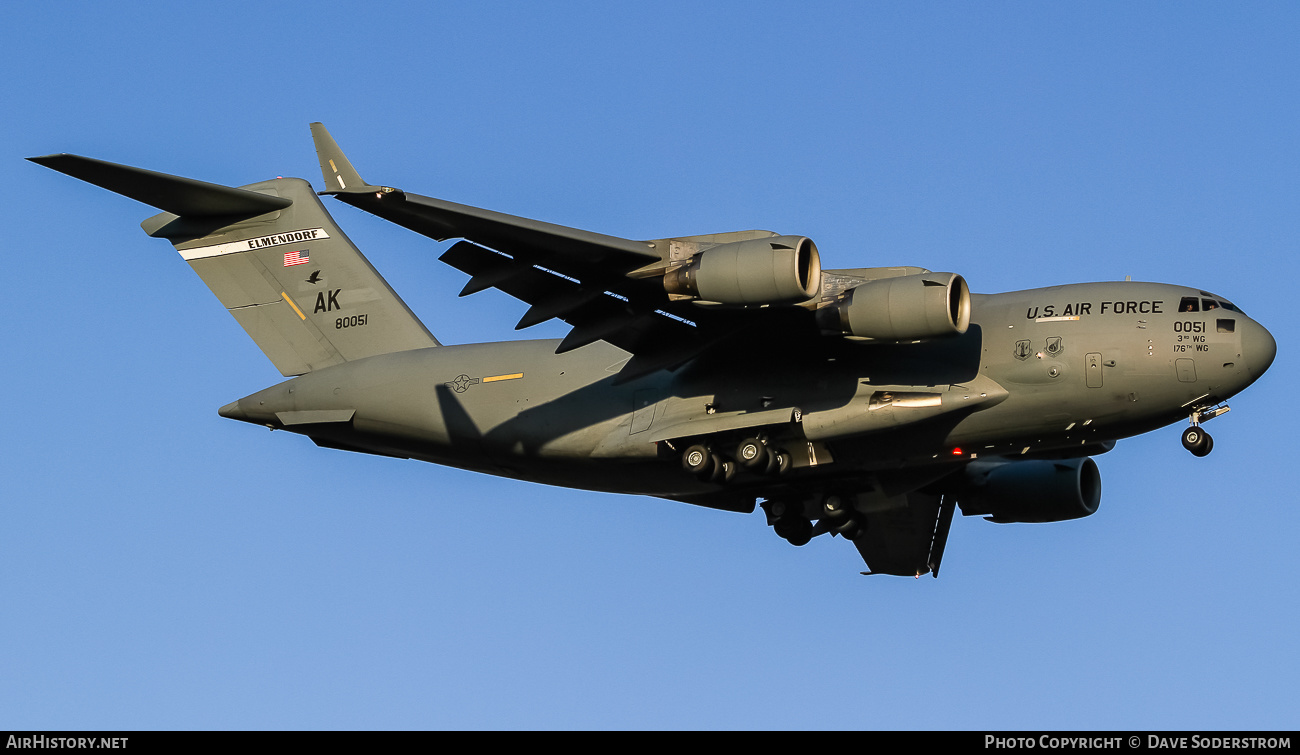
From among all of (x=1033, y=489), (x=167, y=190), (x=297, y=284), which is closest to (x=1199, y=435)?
(x=1033, y=489)

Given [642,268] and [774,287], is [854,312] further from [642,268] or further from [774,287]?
[642,268]

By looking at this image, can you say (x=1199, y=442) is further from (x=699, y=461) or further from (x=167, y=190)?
(x=167, y=190)

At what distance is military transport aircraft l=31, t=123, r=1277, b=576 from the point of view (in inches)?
Answer: 495

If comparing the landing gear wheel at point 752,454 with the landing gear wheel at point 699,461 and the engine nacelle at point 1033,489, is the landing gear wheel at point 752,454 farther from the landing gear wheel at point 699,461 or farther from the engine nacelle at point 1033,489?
the engine nacelle at point 1033,489

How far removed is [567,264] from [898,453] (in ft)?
11.5

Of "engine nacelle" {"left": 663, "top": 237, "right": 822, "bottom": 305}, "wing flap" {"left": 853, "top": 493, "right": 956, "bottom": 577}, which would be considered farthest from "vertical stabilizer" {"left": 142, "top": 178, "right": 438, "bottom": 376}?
"wing flap" {"left": 853, "top": 493, "right": 956, "bottom": 577}

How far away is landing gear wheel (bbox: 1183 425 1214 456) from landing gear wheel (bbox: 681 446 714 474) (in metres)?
4.04

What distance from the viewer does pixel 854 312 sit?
12.7 meters

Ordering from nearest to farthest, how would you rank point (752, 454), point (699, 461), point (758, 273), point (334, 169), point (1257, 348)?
point (758, 273), point (334, 169), point (1257, 348), point (752, 454), point (699, 461)

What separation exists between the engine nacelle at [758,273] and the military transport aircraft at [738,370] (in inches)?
0.7

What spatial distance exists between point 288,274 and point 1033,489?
27.0 ft

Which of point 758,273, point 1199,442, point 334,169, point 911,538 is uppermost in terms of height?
point 334,169

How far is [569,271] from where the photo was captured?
1277 cm
